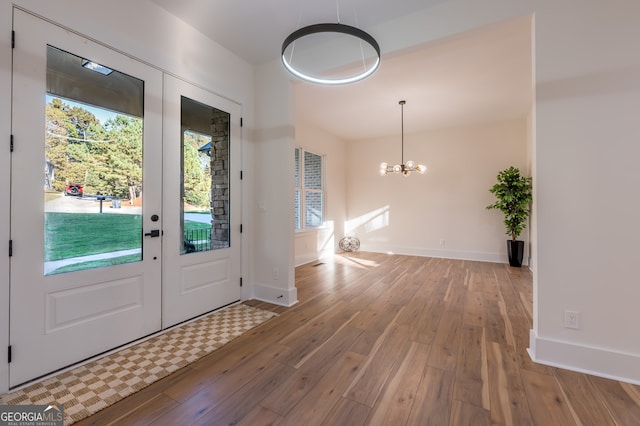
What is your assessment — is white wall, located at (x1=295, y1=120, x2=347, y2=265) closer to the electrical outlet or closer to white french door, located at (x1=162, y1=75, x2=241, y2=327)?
white french door, located at (x1=162, y1=75, x2=241, y2=327)

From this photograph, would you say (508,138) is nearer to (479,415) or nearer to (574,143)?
(574,143)

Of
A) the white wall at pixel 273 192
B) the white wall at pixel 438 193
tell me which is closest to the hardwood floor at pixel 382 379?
the white wall at pixel 273 192

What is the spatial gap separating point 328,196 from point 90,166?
516cm

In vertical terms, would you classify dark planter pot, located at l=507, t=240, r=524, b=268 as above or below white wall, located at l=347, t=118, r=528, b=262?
below

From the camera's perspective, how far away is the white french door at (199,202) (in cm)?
264

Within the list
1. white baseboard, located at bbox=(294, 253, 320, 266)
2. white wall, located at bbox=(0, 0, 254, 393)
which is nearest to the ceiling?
white wall, located at bbox=(0, 0, 254, 393)

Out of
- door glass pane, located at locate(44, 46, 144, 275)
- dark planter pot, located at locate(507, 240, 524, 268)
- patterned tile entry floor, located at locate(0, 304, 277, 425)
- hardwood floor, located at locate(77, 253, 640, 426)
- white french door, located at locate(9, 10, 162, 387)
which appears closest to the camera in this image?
hardwood floor, located at locate(77, 253, 640, 426)

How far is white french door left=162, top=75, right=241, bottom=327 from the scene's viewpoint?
104 inches

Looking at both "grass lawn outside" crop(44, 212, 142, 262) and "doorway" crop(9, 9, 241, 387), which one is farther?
"grass lawn outside" crop(44, 212, 142, 262)

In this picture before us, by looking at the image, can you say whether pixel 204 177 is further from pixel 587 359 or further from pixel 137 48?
pixel 587 359

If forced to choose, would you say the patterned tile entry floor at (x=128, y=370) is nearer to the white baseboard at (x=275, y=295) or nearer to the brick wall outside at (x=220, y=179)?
the white baseboard at (x=275, y=295)

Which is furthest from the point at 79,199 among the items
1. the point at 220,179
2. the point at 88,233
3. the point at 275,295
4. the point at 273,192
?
the point at 275,295

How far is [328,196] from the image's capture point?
6.87m

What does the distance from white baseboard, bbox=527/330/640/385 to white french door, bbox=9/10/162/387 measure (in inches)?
129
